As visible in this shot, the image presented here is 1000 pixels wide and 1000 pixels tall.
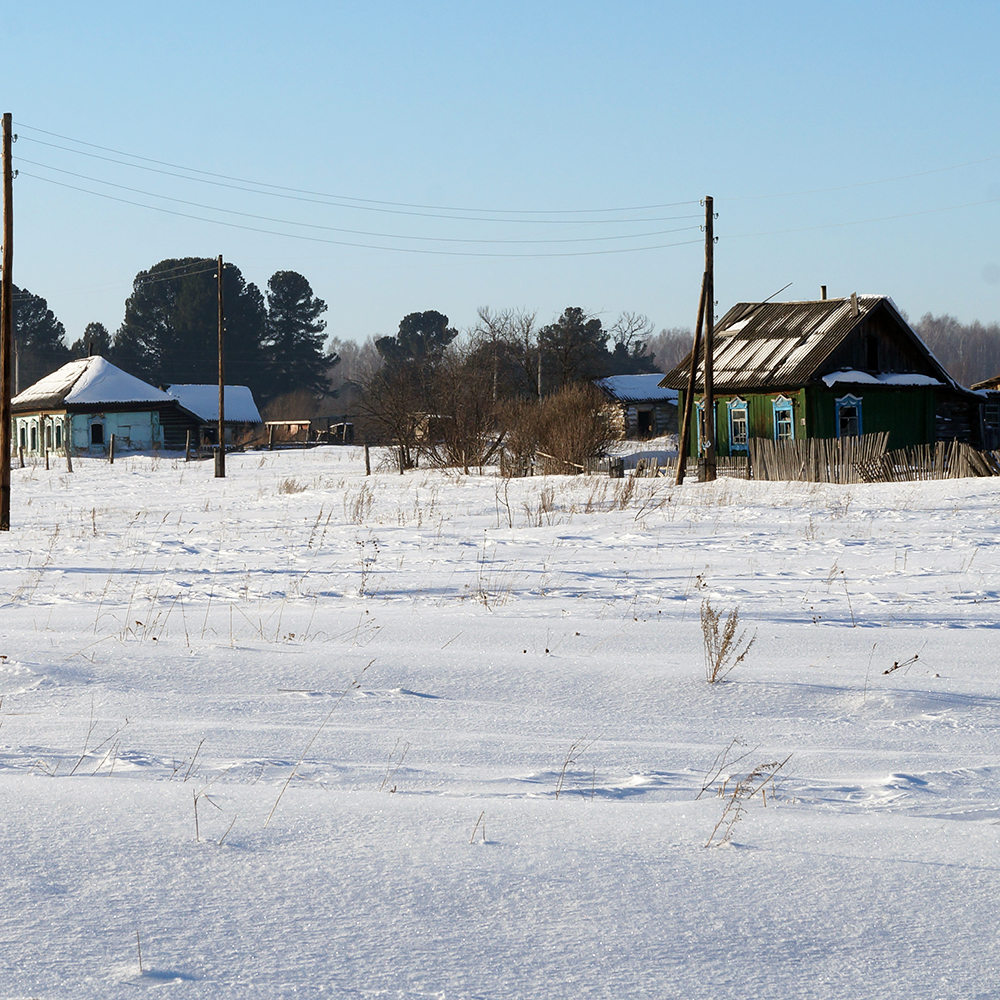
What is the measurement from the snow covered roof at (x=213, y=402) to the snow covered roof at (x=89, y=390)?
4.65 m

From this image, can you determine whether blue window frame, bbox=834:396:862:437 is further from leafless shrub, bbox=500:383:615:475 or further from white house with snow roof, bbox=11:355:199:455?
white house with snow roof, bbox=11:355:199:455

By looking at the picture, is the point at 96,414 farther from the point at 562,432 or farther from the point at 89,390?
the point at 562,432

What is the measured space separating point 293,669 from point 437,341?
324 ft

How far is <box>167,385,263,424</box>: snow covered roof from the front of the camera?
200 ft

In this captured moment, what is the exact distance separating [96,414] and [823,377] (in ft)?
121

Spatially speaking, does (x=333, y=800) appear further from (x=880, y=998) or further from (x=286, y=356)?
(x=286, y=356)

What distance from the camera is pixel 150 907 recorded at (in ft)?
7.58

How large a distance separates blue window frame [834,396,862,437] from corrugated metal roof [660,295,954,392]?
1.71 meters

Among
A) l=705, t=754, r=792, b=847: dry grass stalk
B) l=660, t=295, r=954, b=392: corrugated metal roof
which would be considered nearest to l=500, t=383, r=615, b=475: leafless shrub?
l=660, t=295, r=954, b=392: corrugated metal roof

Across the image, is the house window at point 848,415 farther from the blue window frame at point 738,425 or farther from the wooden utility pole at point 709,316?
the wooden utility pole at point 709,316

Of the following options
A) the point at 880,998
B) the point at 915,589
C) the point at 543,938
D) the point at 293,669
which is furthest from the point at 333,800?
the point at 915,589

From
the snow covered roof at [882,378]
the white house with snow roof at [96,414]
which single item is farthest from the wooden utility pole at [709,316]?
the white house with snow roof at [96,414]

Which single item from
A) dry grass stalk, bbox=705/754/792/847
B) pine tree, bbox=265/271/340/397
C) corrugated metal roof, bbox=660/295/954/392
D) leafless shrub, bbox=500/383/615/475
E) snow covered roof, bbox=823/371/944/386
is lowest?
dry grass stalk, bbox=705/754/792/847

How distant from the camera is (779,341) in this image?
107 ft
